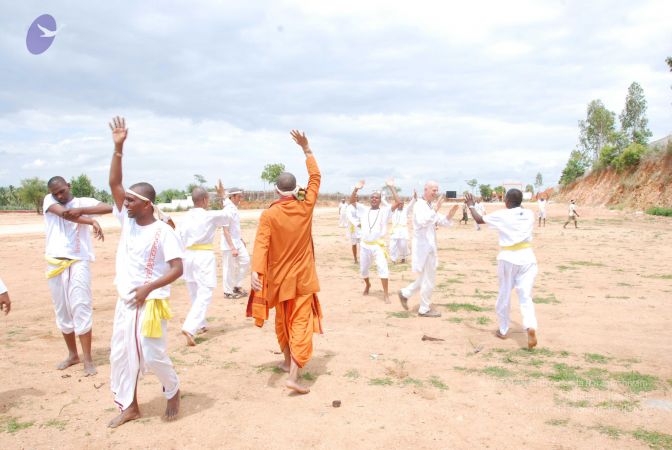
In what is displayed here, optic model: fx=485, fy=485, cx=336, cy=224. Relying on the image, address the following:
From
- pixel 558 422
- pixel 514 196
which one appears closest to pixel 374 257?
pixel 514 196

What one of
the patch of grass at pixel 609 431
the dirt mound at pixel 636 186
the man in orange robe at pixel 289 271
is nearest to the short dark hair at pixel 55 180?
the man in orange robe at pixel 289 271

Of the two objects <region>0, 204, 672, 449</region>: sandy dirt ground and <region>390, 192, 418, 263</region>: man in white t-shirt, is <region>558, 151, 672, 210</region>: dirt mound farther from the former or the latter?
<region>0, 204, 672, 449</region>: sandy dirt ground

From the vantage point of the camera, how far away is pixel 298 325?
496 cm

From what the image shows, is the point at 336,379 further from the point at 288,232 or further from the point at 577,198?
the point at 577,198

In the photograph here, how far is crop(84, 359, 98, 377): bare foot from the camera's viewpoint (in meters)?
→ 5.32

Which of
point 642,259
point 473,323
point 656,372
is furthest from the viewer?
point 642,259

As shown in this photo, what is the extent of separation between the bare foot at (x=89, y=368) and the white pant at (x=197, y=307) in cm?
121

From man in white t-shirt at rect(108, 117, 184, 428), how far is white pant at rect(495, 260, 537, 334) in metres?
4.34

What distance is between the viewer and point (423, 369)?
5445 millimetres

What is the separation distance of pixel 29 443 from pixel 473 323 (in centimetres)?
580

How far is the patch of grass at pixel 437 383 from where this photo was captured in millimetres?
4922

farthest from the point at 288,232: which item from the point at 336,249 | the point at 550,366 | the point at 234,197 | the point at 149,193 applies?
the point at 336,249

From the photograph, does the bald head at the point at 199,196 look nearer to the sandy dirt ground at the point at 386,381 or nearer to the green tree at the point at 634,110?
the sandy dirt ground at the point at 386,381

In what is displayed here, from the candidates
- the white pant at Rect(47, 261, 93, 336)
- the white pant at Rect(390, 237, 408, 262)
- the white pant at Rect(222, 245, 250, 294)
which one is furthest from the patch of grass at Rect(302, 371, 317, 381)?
the white pant at Rect(390, 237, 408, 262)
